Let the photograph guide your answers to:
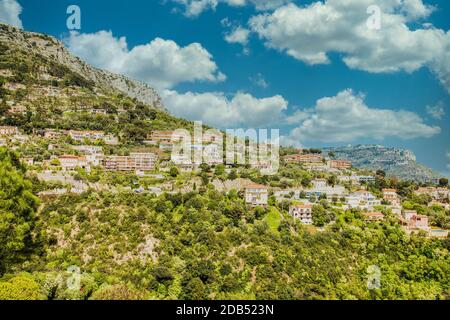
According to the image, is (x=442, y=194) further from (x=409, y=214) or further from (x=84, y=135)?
(x=84, y=135)

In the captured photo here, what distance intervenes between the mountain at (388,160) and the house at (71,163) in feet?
388

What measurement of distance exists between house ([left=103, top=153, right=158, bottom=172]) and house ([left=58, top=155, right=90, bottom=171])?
8.98ft

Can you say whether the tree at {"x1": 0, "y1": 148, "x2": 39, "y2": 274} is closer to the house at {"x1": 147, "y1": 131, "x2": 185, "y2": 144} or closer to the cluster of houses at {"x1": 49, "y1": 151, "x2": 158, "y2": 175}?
the cluster of houses at {"x1": 49, "y1": 151, "x2": 158, "y2": 175}

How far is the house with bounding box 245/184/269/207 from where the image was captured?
33656 millimetres

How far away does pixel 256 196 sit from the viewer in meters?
34.0

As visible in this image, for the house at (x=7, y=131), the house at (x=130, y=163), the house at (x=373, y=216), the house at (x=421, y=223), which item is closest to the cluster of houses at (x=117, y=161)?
the house at (x=130, y=163)

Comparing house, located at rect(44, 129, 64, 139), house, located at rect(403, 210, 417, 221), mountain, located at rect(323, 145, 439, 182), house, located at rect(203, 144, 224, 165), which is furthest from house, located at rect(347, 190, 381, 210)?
mountain, located at rect(323, 145, 439, 182)

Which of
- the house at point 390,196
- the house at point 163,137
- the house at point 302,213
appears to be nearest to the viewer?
the house at point 302,213

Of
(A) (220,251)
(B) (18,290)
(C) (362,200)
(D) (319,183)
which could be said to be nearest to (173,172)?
(A) (220,251)

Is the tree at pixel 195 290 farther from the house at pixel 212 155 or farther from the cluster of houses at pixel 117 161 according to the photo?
the house at pixel 212 155

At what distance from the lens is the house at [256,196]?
3366 cm

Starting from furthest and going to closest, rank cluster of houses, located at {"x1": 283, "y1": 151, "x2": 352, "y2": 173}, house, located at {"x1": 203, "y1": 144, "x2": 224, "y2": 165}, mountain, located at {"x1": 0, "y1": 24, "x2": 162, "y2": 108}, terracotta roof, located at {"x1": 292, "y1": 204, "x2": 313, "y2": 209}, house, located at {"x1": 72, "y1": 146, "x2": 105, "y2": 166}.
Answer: mountain, located at {"x1": 0, "y1": 24, "x2": 162, "y2": 108}, cluster of houses, located at {"x1": 283, "y1": 151, "x2": 352, "y2": 173}, house, located at {"x1": 203, "y1": 144, "x2": 224, "y2": 165}, house, located at {"x1": 72, "y1": 146, "x2": 105, "y2": 166}, terracotta roof, located at {"x1": 292, "y1": 204, "x2": 313, "y2": 209}

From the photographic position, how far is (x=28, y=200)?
13195mm

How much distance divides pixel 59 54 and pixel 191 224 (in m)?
74.5
